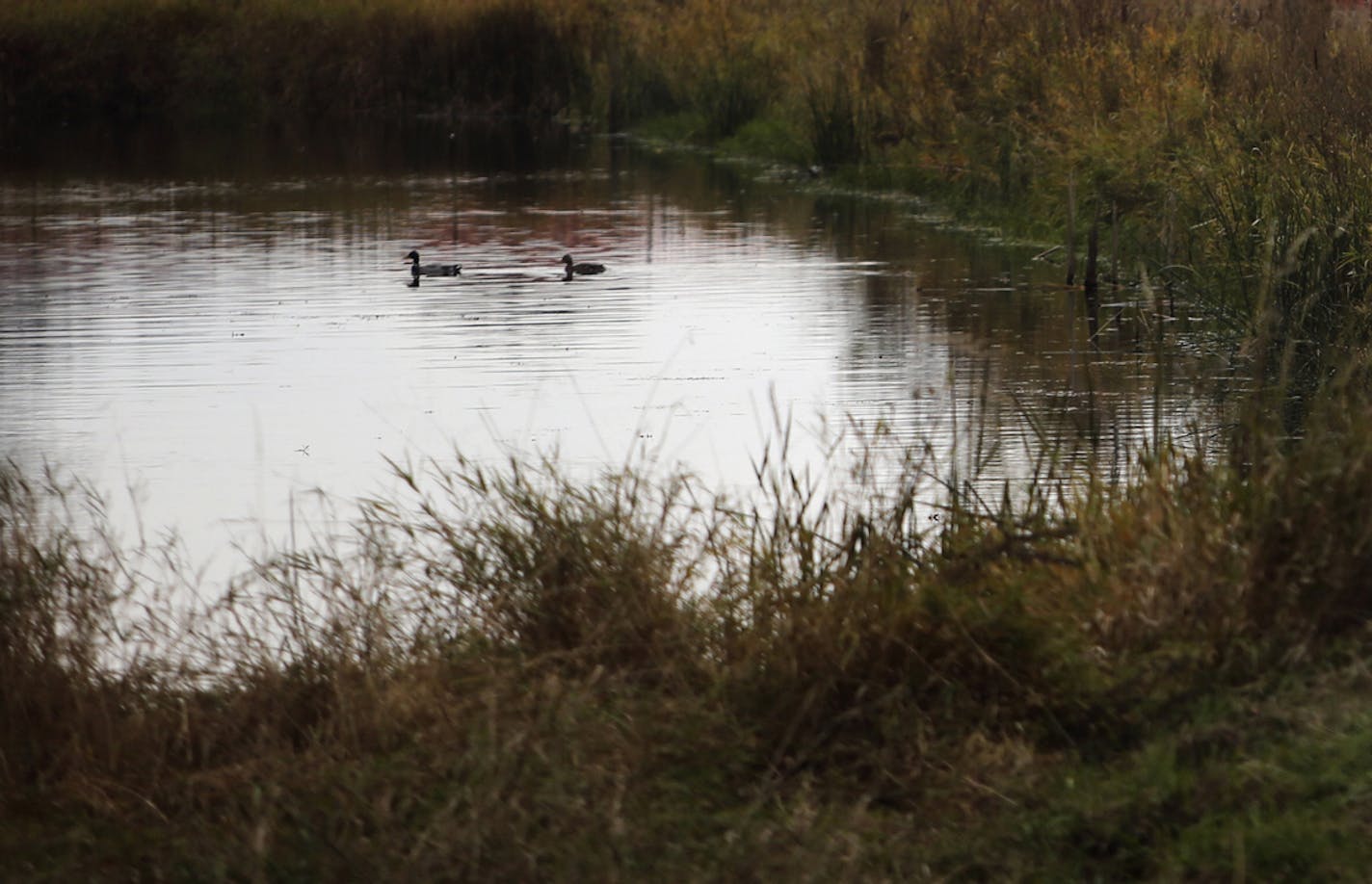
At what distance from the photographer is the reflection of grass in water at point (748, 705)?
14.4 feet

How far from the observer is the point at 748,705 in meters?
5.05

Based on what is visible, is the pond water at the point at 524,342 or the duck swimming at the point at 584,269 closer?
the pond water at the point at 524,342

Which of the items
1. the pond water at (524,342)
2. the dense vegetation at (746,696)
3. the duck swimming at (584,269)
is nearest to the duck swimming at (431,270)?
the pond water at (524,342)

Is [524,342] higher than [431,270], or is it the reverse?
[431,270]

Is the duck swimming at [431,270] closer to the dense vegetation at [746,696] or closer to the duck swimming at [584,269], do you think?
the duck swimming at [584,269]

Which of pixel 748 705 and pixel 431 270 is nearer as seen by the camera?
pixel 748 705

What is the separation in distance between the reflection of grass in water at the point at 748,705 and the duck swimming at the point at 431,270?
9.44 m

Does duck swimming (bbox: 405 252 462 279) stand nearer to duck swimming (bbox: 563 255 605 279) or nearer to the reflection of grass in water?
duck swimming (bbox: 563 255 605 279)

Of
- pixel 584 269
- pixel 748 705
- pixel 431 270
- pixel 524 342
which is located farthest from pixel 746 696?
pixel 431 270

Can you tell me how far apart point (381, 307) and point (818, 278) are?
3.04 metres

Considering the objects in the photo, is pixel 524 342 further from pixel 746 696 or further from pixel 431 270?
pixel 746 696

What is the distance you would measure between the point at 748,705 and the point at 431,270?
1061 cm

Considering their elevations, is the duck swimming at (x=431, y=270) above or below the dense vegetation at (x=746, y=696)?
above

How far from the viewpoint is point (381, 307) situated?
551 inches
